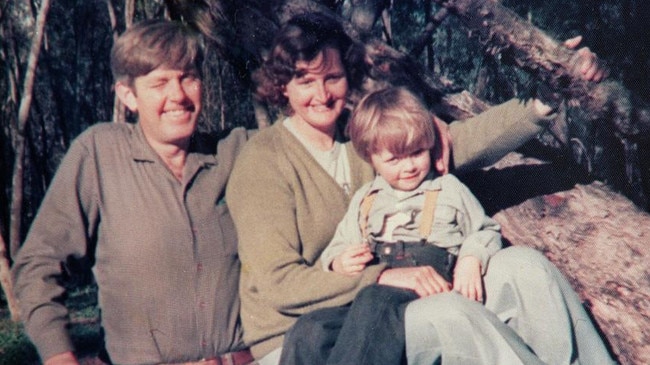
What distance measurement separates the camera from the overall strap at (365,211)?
3.05 meters

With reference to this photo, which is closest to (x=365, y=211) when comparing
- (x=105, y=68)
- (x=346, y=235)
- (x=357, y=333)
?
(x=346, y=235)

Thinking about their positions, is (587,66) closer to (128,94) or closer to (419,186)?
(419,186)

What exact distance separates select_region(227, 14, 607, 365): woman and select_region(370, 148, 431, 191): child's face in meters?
0.28

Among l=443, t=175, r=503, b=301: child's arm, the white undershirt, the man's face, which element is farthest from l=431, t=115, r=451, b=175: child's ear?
the man's face

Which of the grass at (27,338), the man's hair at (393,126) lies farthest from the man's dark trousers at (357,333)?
the grass at (27,338)

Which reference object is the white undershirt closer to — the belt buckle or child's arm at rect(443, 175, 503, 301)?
child's arm at rect(443, 175, 503, 301)

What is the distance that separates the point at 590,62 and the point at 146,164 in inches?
85.8

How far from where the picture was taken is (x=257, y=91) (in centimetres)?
363

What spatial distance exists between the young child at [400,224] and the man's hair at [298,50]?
39 cm

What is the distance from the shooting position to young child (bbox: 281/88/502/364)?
262cm

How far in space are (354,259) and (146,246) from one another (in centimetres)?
102

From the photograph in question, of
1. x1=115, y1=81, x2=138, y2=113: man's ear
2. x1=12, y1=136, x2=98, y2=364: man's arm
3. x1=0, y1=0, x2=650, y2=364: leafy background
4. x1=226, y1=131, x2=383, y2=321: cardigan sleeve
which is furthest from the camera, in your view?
x1=0, y1=0, x2=650, y2=364: leafy background

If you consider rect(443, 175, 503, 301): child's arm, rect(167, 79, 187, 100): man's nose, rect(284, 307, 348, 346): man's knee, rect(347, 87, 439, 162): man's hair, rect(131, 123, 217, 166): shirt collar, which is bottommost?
rect(284, 307, 348, 346): man's knee

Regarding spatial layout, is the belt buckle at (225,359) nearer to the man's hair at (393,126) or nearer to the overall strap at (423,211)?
the overall strap at (423,211)
